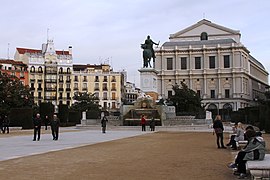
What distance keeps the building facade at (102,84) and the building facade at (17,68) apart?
14.0 m

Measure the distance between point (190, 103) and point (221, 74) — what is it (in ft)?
121

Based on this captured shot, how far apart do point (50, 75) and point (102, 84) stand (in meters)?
15.4

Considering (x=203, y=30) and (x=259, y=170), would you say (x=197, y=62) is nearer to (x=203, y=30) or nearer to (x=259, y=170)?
(x=203, y=30)

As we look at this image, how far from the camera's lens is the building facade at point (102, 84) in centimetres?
12188

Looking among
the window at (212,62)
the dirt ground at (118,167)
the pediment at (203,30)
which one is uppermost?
the pediment at (203,30)

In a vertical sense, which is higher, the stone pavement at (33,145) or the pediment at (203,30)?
the pediment at (203,30)

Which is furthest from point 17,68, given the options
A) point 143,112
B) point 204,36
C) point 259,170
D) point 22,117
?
point 259,170

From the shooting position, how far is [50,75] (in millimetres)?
118062

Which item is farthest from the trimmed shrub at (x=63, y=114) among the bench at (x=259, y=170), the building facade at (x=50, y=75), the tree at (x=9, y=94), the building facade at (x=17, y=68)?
the building facade at (x=50, y=75)

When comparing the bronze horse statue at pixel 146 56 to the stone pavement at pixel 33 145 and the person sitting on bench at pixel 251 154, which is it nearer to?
the stone pavement at pixel 33 145

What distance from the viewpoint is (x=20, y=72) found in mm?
113375

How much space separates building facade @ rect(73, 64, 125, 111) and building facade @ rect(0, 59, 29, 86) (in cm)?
1401

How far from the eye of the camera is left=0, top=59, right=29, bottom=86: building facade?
111 metres

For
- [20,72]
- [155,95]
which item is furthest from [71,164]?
[20,72]
